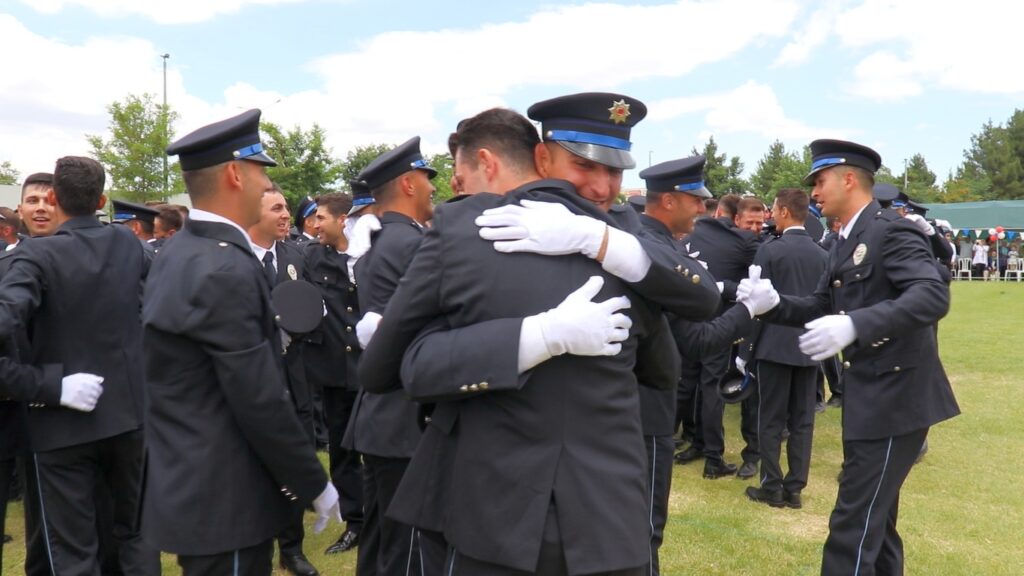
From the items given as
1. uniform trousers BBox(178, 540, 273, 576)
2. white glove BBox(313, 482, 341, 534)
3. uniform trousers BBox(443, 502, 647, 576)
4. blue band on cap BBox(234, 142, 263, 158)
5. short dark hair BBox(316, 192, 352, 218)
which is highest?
blue band on cap BBox(234, 142, 263, 158)

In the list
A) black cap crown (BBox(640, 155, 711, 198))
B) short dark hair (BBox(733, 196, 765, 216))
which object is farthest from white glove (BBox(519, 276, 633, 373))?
short dark hair (BBox(733, 196, 765, 216))

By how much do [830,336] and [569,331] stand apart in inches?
84.1

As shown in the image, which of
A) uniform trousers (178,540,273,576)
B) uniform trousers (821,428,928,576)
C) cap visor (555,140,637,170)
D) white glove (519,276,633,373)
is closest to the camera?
white glove (519,276,633,373)

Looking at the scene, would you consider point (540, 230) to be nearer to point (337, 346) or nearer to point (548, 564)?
point (548, 564)

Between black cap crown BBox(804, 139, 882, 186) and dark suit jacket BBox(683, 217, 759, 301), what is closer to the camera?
black cap crown BBox(804, 139, 882, 186)

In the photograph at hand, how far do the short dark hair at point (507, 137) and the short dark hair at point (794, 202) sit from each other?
5016mm

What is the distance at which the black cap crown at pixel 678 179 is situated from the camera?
4293mm

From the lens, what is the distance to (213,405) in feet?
8.36

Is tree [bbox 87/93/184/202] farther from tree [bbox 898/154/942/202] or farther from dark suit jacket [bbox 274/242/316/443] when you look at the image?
tree [bbox 898/154/942/202]

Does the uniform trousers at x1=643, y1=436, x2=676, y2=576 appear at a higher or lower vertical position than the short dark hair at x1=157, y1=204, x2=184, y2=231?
lower

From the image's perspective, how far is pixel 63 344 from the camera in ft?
12.3

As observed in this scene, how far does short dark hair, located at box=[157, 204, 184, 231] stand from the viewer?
282 inches

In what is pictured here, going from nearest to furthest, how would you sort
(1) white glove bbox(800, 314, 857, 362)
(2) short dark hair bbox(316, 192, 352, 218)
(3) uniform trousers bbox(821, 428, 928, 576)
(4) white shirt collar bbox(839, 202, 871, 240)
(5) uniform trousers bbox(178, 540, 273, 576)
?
(5) uniform trousers bbox(178, 540, 273, 576), (1) white glove bbox(800, 314, 857, 362), (3) uniform trousers bbox(821, 428, 928, 576), (4) white shirt collar bbox(839, 202, 871, 240), (2) short dark hair bbox(316, 192, 352, 218)

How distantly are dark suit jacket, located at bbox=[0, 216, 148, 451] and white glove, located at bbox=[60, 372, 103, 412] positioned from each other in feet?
0.12
